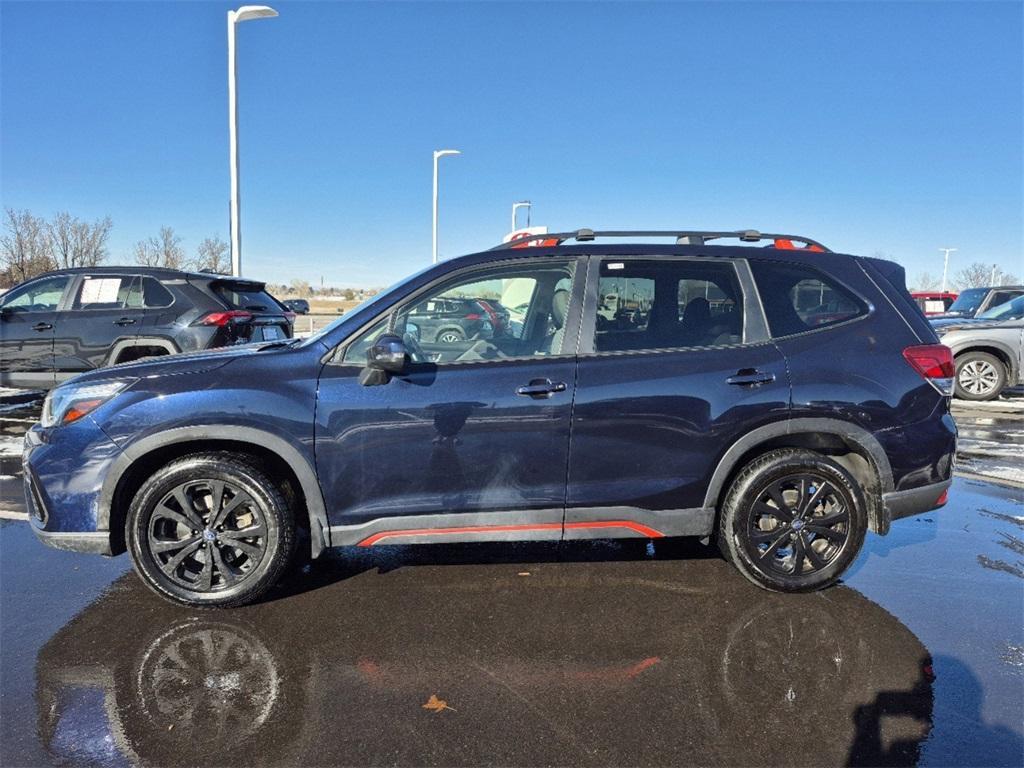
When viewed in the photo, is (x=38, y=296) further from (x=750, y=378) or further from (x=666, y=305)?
(x=750, y=378)

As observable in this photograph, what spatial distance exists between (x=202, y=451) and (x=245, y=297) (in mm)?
5225

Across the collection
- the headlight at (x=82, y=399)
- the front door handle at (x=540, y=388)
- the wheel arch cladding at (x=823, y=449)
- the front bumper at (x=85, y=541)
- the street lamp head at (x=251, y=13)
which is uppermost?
the street lamp head at (x=251, y=13)

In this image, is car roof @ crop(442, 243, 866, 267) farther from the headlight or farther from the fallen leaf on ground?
the fallen leaf on ground

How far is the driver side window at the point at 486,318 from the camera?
3.44m

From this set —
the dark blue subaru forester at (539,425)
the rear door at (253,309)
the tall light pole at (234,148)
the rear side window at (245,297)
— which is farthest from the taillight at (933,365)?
the tall light pole at (234,148)

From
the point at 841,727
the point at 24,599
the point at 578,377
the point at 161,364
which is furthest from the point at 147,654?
the point at 841,727

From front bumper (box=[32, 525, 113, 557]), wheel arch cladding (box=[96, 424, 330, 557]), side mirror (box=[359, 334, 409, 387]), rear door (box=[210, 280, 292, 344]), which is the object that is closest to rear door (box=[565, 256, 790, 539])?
side mirror (box=[359, 334, 409, 387])

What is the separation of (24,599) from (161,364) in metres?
1.45

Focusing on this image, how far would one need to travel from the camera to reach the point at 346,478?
3303 millimetres

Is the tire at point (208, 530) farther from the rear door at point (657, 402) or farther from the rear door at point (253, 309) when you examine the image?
the rear door at point (253, 309)

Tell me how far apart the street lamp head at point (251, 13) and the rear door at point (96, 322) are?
797cm

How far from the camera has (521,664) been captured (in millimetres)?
2914

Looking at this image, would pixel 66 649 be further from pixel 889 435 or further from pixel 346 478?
pixel 889 435

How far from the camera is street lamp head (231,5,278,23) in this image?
1327cm
